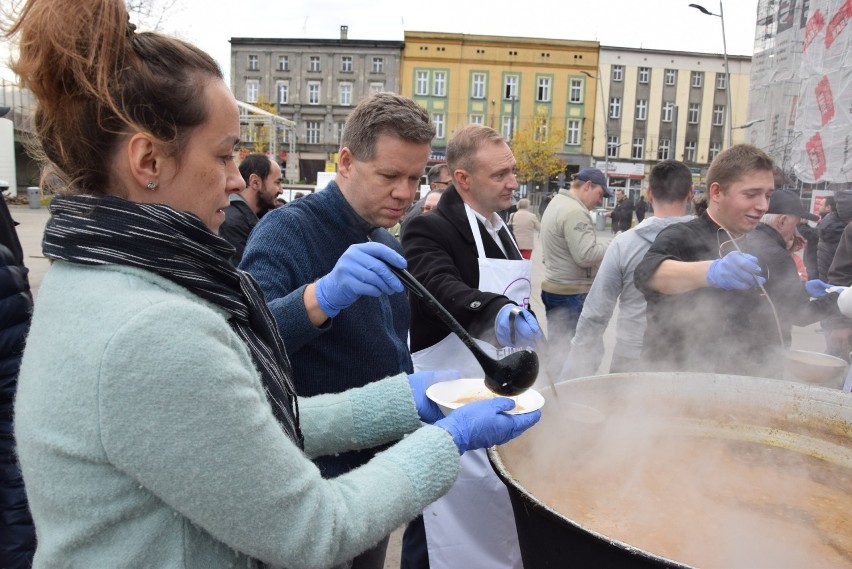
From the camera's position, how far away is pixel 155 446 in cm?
79

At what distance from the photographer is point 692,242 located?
8.45 feet

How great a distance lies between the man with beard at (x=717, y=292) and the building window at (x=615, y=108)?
39344 millimetres

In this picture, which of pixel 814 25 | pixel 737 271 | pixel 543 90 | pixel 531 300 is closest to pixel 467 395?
pixel 737 271

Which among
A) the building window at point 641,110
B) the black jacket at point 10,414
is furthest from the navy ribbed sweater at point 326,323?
the building window at point 641,110

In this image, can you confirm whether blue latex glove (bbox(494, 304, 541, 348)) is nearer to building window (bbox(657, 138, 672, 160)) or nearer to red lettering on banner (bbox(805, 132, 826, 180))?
red lettering on banner (bbox(805, 132, 826, 180))

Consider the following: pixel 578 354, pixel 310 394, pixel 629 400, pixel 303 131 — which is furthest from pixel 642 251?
pixel 303 131

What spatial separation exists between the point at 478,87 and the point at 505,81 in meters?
1.76

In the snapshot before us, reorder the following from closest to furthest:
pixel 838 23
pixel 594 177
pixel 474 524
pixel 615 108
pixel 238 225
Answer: pixel 474 524
pixel 238 225
pixel 594 177
pixel 838 23
pixel 615 108

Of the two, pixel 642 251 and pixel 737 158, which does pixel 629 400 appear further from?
pixel 642 251

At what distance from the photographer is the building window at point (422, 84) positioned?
38281mm

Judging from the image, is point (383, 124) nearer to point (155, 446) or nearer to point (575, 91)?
point (155, 446)

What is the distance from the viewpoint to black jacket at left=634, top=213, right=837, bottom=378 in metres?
2.48

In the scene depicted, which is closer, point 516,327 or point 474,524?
point 516,327

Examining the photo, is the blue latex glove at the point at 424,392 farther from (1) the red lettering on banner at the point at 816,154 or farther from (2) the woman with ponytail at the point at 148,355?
(1) the red lettering on banner at the point at 816,154
